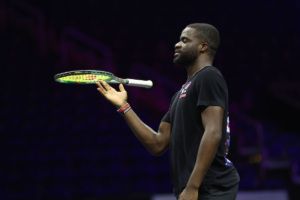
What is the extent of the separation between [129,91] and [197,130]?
8793mm

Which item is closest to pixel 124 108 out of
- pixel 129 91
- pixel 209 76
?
pixel 209 76

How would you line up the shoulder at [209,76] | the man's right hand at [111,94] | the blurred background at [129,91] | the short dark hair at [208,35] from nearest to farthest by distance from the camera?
the shoulder at [209,76] → the short dark hair at [208,35] → the man's right hand at [111,94] → the blurred background at [129,91]

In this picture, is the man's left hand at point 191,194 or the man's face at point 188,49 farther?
the man's face at point 188,49

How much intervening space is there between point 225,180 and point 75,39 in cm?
1024

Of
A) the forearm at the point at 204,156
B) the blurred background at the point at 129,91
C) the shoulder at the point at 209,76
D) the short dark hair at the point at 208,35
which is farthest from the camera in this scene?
the blurred background at the point at 129,91

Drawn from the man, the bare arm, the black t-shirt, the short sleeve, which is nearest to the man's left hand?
the man

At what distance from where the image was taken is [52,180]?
9438mm

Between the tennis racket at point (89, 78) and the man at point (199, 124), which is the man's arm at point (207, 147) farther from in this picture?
the tennis racket at point (89, 78)

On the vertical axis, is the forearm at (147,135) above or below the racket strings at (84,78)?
below

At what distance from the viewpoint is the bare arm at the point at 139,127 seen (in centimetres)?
328

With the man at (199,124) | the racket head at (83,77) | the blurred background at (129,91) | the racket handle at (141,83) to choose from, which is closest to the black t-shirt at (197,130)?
the man at (199,124)

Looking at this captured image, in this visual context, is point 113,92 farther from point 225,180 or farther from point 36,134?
point 36,134

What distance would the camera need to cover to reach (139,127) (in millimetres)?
3367

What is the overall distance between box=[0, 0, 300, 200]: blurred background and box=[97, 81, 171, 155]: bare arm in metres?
4.62
